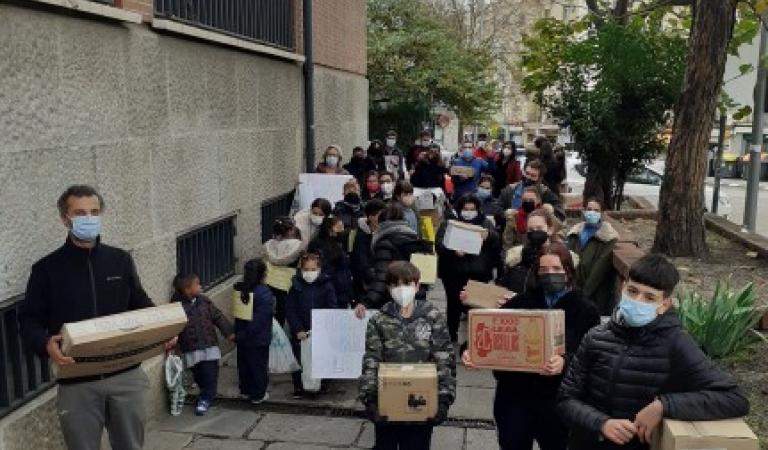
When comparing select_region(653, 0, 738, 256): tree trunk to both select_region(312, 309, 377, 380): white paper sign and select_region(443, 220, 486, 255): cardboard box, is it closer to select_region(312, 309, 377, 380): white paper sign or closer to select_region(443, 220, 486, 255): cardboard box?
select_region(443, 220, 486, 255): cardboard box

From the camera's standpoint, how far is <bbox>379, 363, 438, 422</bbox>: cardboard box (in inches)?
156

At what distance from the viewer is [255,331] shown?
20.2 feet

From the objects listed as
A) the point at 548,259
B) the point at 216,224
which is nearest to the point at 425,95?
the point at 216,224

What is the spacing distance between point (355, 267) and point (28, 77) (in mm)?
3542

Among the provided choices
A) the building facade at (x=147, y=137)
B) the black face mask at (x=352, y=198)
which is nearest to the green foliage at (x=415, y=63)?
the building facade at (x=147, y=137)

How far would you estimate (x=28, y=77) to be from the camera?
4.34 metres

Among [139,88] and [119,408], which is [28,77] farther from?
[119,408]

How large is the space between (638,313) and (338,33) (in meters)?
9.85

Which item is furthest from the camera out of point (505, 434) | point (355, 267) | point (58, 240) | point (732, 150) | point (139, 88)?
point (732, 150)

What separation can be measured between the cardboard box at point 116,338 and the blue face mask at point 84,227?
47cm

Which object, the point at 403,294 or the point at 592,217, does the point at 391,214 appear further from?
the point at 403,294

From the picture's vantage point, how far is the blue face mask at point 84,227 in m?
3.94

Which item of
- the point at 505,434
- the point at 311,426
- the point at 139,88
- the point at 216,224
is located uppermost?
the point at 139,88

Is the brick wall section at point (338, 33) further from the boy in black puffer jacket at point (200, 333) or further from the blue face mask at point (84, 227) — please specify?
the blue face mask at point (84, 227)
